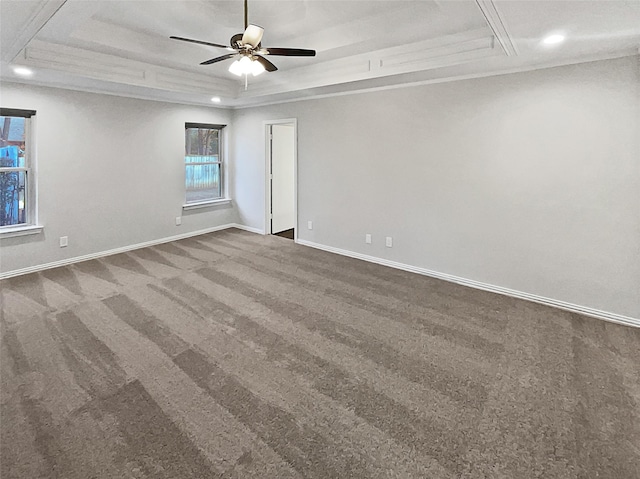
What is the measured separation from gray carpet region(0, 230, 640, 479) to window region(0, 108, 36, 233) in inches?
41.7

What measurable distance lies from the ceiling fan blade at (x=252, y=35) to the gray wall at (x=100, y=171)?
11.7 feet

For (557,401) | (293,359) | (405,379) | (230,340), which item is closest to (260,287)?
(230,340)

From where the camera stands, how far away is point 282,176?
7.13 meters

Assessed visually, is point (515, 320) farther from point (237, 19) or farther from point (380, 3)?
point (237, 19)

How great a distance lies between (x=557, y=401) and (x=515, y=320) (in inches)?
49.3

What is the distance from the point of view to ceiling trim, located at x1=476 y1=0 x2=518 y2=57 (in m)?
2.39

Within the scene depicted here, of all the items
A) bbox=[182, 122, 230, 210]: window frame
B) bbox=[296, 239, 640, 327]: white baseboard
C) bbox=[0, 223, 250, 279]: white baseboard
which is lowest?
bbox=[296, 239, 640, 327]: white baseboard

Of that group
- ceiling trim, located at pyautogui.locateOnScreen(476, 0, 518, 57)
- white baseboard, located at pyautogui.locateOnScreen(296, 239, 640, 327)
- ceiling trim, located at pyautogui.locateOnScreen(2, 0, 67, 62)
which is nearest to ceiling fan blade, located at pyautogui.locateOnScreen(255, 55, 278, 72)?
ceiling trim, located at pyautogui.locateOnScreen(2, 0, 67, 62)

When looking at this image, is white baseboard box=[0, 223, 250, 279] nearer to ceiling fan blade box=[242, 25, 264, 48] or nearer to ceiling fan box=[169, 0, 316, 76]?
ceiling fan box=[169, 0, 316, 76]

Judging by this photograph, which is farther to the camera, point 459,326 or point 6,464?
point 459,326

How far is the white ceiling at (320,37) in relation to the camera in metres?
2.64

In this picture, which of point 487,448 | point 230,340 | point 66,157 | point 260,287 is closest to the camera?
point 487,448

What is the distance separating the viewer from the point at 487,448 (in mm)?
1989

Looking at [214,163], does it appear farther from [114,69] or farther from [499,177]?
[499,177]
